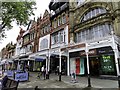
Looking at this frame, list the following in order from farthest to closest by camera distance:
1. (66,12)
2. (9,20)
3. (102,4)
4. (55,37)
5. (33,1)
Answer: (55,37)
(66,12)
(102,4)
(33,1)
(9,20)

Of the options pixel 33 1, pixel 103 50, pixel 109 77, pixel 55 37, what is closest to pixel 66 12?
pixel 55 37

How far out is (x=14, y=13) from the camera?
46.7 feet

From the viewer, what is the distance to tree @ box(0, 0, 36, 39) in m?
13.8

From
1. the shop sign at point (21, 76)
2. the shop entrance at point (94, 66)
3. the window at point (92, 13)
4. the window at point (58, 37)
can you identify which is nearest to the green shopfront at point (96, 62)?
the shop entrance at point (94, 66)

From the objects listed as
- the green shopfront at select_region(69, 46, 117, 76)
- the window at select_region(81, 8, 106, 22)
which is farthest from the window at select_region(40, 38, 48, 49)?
the window at select_region(81, 8, 106, 22)

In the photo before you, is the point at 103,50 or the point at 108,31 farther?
the point at 108,31

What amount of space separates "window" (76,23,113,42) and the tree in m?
8.57

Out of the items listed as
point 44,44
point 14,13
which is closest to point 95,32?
point 14,13

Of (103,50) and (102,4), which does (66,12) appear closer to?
(102,4)

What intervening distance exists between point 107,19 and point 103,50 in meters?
4.06

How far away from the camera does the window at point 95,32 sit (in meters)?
16.7

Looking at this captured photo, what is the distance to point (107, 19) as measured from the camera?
16.4 meters

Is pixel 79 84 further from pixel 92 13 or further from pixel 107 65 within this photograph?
pixel 92 13

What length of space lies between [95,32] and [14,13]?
34.6 feet
